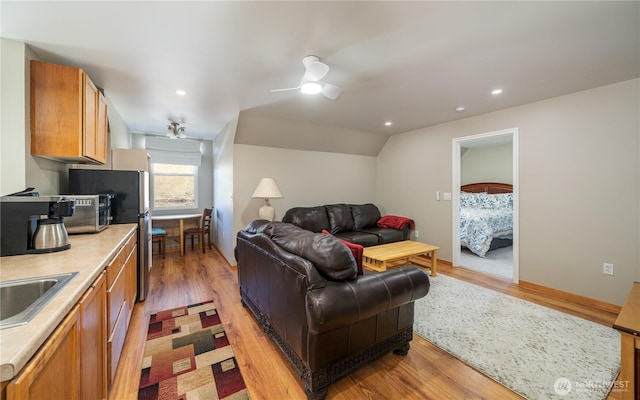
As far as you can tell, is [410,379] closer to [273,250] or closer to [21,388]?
[273,250]

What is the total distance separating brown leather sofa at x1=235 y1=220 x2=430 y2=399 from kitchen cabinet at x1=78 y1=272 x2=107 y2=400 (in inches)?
39.3

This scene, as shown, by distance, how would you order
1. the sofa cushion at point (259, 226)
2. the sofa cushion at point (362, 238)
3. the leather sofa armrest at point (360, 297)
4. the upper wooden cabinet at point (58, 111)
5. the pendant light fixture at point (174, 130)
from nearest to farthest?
1. the leather sofa armrest at point (360, 297)
2. the upper wooden cabinet at point (58, 111)
3. the sofa cushion at point (259, 226)
4. the sofa cushion at point (362, 238)
5. the pendant light fixture at point (174, 130)

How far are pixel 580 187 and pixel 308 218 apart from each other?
11.8 feet

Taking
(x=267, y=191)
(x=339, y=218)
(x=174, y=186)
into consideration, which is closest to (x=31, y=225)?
(x=267, y=191)

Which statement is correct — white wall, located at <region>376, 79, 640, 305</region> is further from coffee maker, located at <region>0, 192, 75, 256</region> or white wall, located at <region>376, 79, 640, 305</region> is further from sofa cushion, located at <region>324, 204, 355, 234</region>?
coffee maker, located at <region>0, 192, 75, 256</region>

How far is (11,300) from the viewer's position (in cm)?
108

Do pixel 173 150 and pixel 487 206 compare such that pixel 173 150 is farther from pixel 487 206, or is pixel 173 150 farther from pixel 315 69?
pixel 487 206

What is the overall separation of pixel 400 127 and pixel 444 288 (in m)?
2.85

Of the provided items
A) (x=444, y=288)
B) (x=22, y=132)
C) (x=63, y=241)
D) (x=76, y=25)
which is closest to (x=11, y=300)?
(x=63, y=241)

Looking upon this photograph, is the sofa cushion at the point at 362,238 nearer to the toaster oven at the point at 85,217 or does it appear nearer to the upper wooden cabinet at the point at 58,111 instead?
the toaster oven at the point at 85,217

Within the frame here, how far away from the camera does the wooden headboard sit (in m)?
5.92

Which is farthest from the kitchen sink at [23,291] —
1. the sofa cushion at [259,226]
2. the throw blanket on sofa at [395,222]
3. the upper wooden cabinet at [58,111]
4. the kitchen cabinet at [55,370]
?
the throw blanket on sofa at [395,222]

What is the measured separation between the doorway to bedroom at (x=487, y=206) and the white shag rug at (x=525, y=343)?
110cm

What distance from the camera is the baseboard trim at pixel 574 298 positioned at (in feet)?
8.88
